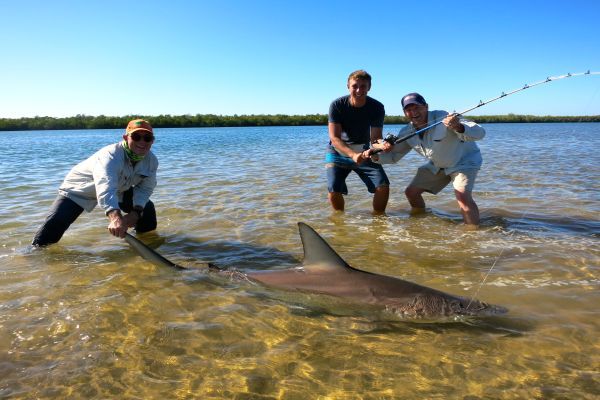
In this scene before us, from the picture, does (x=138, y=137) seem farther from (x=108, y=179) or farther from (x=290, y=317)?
(x=290, y=317)

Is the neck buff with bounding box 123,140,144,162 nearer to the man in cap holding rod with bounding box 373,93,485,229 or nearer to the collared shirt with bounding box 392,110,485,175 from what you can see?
the man in cap holding rod with bounding box 373,93,485,229

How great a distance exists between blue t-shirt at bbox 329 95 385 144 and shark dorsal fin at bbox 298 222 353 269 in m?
3.70

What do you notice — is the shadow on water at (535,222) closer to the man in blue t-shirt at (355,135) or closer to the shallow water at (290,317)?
the shallow water at (290,317)

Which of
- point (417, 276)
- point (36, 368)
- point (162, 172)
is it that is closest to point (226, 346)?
point (36, 368)

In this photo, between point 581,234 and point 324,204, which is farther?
point 324,204

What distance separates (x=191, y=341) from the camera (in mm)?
3221

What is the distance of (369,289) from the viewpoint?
11.6 feet

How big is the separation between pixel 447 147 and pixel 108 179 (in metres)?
4.68

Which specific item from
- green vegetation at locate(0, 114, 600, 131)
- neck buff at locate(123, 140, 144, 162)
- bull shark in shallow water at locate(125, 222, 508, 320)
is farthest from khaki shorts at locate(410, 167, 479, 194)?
green vegetation at locate(0, 114, 600, 131)

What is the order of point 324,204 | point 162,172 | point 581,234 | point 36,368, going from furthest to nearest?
point 162,172 → point 324,204 → point 581,234 → point 36,368

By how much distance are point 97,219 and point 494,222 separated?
21.5 ft

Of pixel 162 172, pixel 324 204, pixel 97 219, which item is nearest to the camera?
pixel 97 219

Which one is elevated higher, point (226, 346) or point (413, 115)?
point (413, 115)

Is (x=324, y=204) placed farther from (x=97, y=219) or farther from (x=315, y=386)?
(x=315, y=386)
